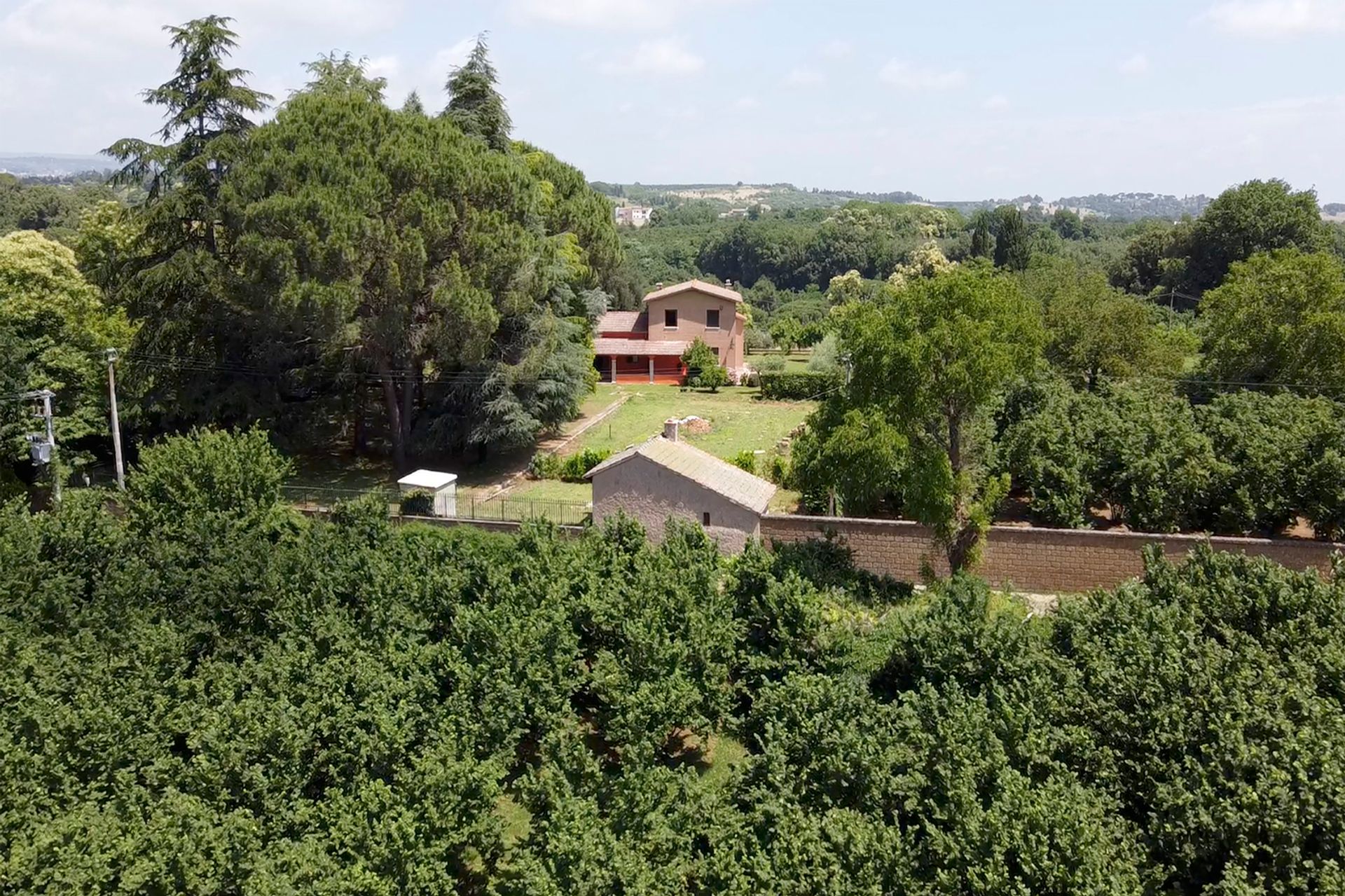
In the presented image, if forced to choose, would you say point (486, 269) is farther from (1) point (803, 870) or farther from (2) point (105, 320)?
(1) point (803, 870)

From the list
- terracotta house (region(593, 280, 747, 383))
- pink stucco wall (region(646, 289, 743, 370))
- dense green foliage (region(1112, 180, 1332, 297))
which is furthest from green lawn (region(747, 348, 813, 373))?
dense green foliage (region(1112, 180, 1332, 297))

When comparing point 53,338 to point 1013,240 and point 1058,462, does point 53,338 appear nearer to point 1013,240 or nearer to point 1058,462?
point 1058,462

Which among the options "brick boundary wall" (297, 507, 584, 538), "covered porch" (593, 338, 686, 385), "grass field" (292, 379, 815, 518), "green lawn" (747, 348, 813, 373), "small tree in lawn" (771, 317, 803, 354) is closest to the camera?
"brick boundary wall" (297, 507, 584, 538)

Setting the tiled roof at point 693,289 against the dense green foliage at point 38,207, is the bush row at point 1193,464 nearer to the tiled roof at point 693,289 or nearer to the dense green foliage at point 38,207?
the tiled roof at point 693,289

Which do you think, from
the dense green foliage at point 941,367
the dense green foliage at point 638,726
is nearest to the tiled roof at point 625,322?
the dense green foliage at point 941,367

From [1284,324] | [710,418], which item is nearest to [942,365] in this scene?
[1284,324]

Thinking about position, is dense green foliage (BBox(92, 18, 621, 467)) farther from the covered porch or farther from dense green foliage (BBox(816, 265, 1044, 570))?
the covered porch
